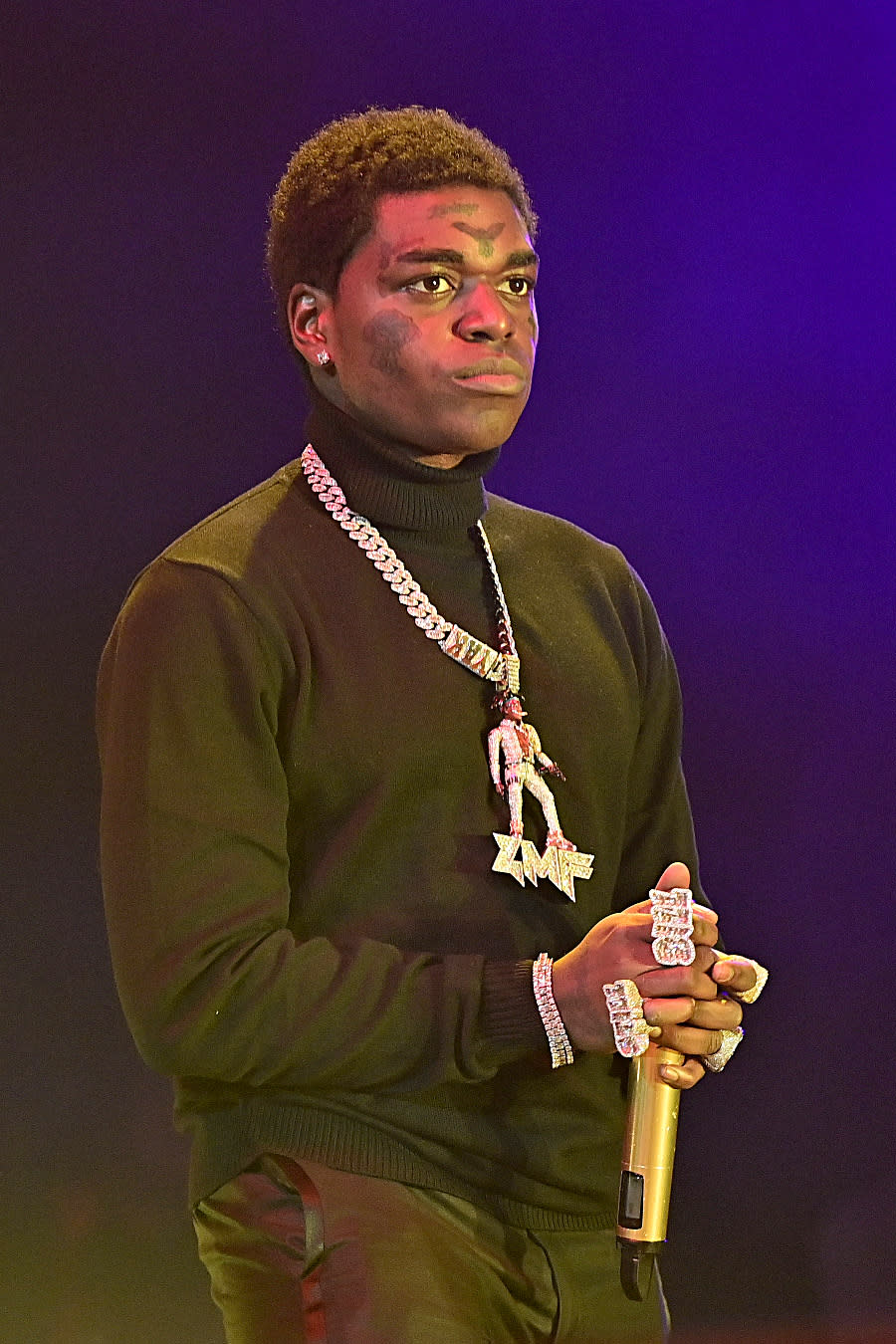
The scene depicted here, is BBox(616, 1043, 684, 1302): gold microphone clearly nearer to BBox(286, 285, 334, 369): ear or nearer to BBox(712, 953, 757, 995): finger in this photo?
BBox(712, 953, 757, 995): finger

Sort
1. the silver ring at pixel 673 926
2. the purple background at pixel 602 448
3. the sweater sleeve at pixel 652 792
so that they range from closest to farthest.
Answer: the silver ring at pixel 673 926 → the sweater sleeve at pixel 652 792 → the purple background at pixel 602 448

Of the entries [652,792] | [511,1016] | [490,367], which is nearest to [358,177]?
[490,367]

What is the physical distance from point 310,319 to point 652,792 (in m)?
0.61

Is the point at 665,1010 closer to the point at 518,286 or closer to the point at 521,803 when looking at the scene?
the point at 521,803

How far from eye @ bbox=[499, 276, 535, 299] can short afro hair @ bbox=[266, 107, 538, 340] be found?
0.08 m

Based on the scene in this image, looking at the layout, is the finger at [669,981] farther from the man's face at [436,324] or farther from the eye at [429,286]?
the eye at [429,286]

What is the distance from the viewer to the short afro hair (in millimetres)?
1845

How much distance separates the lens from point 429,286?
72.1 inches

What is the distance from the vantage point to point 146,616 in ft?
5.60

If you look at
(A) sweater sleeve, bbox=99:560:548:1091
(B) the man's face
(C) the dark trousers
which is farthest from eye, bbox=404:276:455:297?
(C) the dark trousers

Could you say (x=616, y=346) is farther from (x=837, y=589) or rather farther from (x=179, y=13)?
(x=179, y=13)

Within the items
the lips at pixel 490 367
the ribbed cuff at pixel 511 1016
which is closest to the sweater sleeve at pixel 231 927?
the ribbed cuff at pixel 511 1016

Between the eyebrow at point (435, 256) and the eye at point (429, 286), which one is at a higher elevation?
the eyebrow at point (435, 256)

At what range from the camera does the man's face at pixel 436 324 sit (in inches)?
71.8
